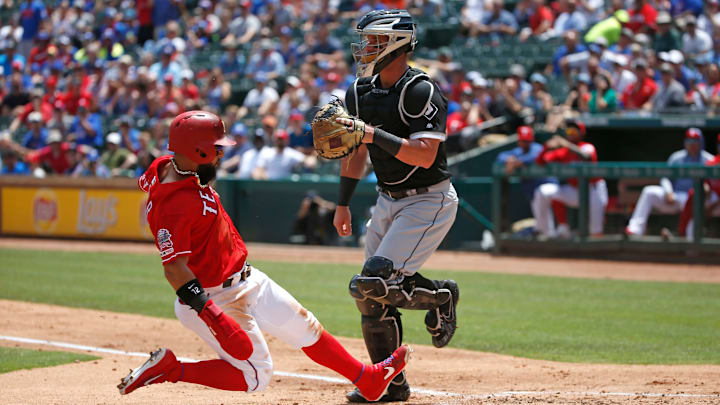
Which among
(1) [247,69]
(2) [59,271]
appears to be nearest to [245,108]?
(1) [247,69]

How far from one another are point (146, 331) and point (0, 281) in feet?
12.8

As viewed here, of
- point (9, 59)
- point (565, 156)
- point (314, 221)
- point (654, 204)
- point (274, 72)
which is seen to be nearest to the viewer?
point (654, 204)

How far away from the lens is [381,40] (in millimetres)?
5031

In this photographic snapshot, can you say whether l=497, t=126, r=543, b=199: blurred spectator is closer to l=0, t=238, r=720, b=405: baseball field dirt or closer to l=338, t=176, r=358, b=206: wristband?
l=0, t=238, r=720, b=405: baseball field dirt

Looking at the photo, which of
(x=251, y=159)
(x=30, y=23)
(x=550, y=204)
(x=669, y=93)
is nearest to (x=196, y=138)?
(x=550, y=204)

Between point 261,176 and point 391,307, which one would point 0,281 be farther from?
point 391,307

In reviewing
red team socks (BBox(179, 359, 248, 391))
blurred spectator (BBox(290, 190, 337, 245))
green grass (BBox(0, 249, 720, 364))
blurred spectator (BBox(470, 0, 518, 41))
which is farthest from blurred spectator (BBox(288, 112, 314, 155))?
red team socks (BBox(179, 359, 248, 391))

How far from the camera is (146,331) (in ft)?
25.5

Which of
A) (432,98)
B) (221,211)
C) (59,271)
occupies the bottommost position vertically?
(59,271)

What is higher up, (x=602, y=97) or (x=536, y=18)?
(x=536, y=18)

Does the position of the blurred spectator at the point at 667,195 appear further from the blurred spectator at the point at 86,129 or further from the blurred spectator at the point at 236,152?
the blurred spectator at the point at 86,129

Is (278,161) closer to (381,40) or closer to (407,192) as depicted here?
A: (407,192)

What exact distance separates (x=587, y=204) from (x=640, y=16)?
14.5 feet

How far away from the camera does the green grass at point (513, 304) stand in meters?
7.21
